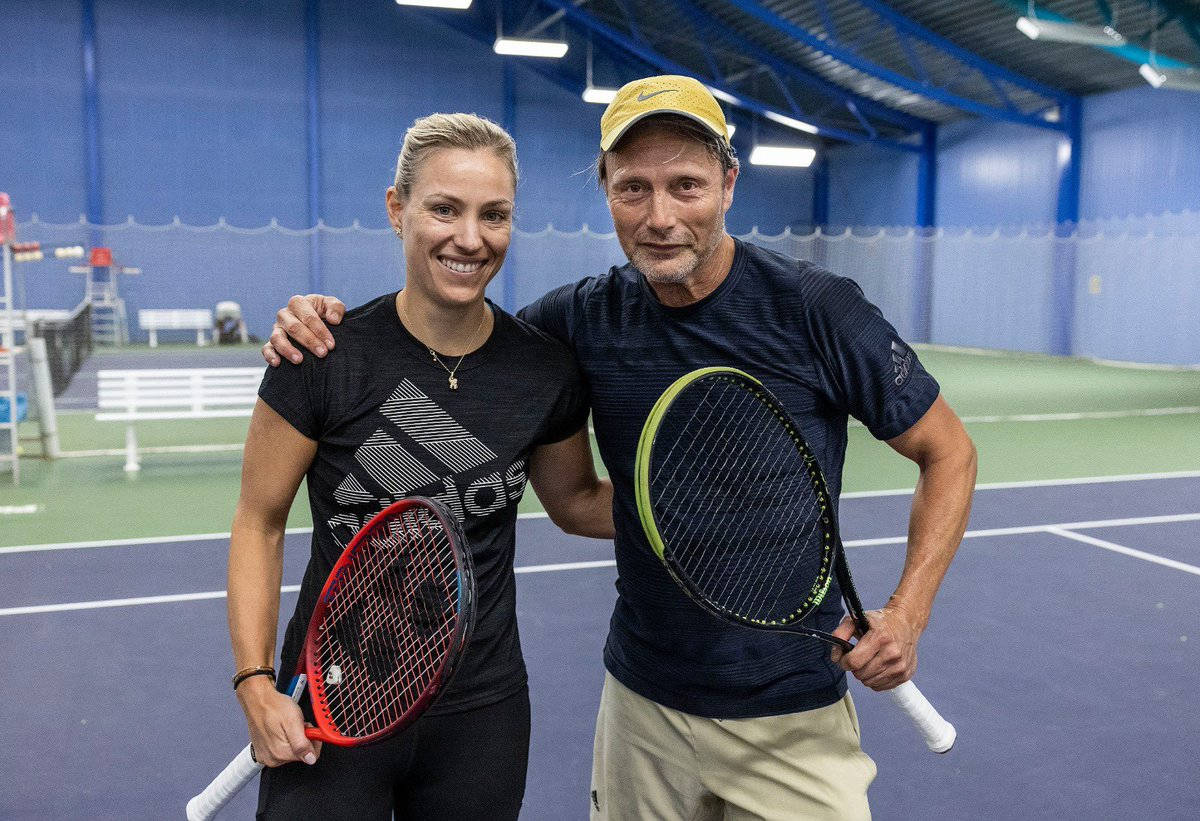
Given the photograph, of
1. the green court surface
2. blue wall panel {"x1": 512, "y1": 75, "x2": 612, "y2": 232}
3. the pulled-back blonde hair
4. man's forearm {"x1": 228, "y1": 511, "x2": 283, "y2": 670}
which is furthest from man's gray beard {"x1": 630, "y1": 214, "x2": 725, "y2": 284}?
blue wall panel {"x1": 512, "y1": 75, "x2": 612, "y2": 232}

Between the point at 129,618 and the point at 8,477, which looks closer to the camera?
the point at 129,618

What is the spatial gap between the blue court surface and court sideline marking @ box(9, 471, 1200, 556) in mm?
71

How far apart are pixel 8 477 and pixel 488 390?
7443 mm

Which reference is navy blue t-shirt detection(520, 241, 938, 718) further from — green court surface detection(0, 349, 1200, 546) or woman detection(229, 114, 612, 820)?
green court surface detection(0, 349, 1200, 546)

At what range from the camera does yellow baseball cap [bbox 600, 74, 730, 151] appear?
1.85 metres

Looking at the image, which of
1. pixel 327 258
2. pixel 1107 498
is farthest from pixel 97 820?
pixel 327 258

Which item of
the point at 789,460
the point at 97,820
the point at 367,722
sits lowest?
the point at 97,820

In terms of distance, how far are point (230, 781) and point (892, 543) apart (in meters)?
4.70

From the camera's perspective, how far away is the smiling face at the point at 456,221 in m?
1.78

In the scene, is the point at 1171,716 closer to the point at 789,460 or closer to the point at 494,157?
the point at 789,460

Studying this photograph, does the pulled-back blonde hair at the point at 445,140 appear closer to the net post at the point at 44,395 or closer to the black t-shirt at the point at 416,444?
the black t-shirt at the point at 416,444

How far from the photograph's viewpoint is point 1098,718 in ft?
11.9

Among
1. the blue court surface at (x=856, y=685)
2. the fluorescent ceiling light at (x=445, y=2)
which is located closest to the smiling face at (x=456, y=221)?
the blue court surface at (x=856, y=685)

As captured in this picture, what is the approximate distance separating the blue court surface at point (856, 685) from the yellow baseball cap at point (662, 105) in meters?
2.01
